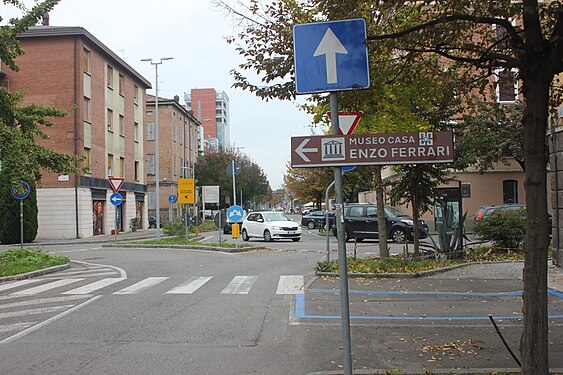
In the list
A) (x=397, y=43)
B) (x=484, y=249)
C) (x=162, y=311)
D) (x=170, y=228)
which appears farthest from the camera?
(x=170, y=228)

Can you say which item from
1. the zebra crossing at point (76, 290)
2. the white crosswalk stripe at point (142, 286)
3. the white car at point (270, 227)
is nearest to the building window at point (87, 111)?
the white car at point (270, 227)

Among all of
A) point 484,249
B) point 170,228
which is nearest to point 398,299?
point 484,249

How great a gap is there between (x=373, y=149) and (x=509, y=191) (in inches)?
1258

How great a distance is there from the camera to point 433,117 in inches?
531

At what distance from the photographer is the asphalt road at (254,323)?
5.86m

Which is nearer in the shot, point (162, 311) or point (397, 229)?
point (162, 311)

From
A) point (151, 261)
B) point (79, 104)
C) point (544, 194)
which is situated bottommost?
point (151, 261)

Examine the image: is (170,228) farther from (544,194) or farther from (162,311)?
(544,194)

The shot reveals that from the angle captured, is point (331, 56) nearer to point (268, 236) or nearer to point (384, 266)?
point (384, 266)

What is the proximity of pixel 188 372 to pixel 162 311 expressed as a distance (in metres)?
3.50

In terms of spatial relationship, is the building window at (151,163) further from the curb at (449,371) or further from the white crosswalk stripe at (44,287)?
the curb at (449,371)

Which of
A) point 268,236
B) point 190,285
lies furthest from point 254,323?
point 268,236

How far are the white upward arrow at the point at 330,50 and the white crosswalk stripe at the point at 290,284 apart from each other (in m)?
7.21

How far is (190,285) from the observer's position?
1182cm
